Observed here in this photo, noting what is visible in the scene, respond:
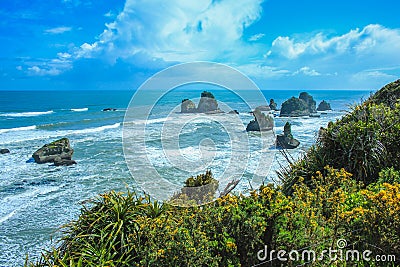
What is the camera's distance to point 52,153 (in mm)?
21984

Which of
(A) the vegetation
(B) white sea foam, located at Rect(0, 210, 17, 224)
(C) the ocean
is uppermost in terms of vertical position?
(A) the vegetation

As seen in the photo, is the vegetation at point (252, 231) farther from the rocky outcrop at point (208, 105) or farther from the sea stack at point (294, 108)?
the sea stack at point (294, 108)

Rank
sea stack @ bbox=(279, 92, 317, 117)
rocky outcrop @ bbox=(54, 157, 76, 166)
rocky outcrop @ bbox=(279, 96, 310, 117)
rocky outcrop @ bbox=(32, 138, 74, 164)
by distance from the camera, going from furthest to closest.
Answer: rocky outcrop @ bbox=(279, 96, 310, 117), sea stack @ bbox=(279, 92, 317, 117), rocky outcrop @ bbox=(32, 138, 74, 164), rocky outcrop @ bbox=(54, 157, 76, 166)

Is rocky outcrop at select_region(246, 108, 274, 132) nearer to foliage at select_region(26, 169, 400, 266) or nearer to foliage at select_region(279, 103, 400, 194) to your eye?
foliage at select_region(279, 103, 400, 194)

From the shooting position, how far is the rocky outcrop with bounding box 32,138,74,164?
70.2 feet

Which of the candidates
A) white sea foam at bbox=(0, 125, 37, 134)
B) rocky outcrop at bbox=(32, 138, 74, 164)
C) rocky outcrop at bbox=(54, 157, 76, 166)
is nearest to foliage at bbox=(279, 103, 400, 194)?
rocky outcrop at bbox=(54, 157, 76, 166)

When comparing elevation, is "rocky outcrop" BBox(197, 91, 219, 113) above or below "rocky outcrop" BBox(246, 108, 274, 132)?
above

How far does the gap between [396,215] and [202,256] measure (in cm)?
180

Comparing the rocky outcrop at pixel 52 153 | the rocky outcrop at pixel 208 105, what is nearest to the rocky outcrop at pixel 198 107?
the rocky outcrop at pixel 208 105

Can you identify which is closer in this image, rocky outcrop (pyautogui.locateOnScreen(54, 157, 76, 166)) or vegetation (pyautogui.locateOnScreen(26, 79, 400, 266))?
vegetation (pyautogui.locateOnScreen(26, 79, 400, 266))

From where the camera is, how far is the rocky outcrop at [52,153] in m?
21.4

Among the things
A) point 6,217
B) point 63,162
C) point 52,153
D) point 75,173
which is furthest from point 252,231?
point 52,153

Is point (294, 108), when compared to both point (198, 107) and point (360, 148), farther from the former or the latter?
point (360, 148)

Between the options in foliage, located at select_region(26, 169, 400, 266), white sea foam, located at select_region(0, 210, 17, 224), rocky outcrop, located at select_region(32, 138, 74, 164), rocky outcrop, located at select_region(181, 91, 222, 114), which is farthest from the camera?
rocky outcrop, located at select_region(32, 138, 74, 164)
